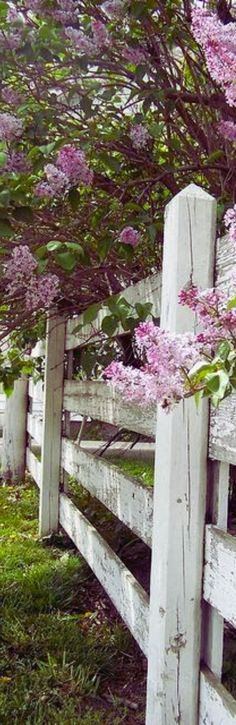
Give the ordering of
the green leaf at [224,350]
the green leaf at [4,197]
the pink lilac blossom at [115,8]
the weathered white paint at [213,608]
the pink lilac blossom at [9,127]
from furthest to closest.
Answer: the pink lilac blossom at [115,8] < the pink lilac blossom at [9,127] < the green leaf at [4,197] < the weathered white paint at [213,608] < the green leaf at [224,350]

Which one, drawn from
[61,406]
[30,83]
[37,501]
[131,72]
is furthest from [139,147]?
[37,501]

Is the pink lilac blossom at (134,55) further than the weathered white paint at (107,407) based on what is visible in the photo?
Yes

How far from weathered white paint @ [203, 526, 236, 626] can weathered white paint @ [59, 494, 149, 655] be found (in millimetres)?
489

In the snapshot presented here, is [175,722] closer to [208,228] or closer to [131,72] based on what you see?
[208,228]

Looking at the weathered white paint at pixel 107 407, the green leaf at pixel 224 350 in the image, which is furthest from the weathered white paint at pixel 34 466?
the green leaf at pixel 224 350

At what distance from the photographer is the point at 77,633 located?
7.88ft

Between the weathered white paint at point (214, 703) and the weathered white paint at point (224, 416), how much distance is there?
0.41 metres

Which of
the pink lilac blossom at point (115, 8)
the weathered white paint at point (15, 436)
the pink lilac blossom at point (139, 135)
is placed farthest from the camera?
the weathered white paint at point (15, 436)

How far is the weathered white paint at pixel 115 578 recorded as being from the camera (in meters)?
1.83

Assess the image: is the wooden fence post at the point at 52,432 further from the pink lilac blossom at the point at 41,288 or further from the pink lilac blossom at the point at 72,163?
the pink lilac blossom at the point at 72,163

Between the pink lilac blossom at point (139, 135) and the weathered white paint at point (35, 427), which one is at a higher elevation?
the pink lilac blossom at point (139, 135)

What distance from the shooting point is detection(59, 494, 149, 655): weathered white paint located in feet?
6.02

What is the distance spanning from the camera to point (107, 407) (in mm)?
2389

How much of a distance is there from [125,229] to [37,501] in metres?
3.00
